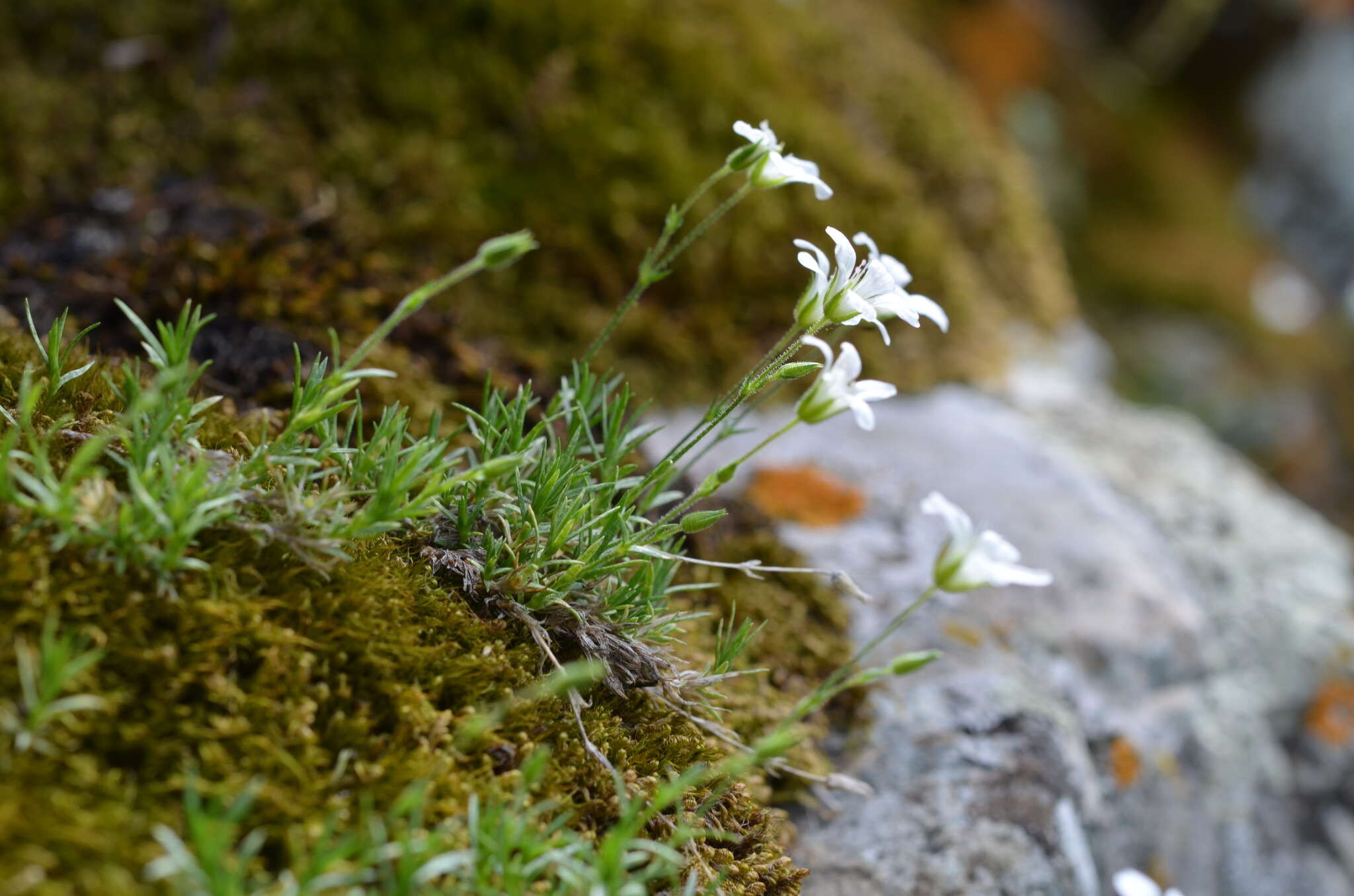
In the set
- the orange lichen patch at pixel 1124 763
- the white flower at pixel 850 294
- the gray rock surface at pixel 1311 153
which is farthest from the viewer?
the gray rock surface at pixel 1311 153

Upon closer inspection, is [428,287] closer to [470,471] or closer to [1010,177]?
[470,471]

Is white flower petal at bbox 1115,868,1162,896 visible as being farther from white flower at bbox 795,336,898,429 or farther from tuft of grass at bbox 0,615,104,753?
tuft of grass at bbox 0,615,104,753

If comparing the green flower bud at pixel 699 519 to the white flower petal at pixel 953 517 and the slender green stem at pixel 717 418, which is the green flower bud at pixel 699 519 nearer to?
the slender green stem at pixel 717 418

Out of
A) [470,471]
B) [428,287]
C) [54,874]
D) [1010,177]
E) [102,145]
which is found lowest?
[102,145]

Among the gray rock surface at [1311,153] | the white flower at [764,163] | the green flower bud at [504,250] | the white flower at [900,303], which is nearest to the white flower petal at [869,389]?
the white flower at [900,303]

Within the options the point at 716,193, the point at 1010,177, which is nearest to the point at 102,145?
the point at 716,193

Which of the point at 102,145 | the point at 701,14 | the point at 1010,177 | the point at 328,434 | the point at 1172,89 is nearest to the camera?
the point at 328,434
